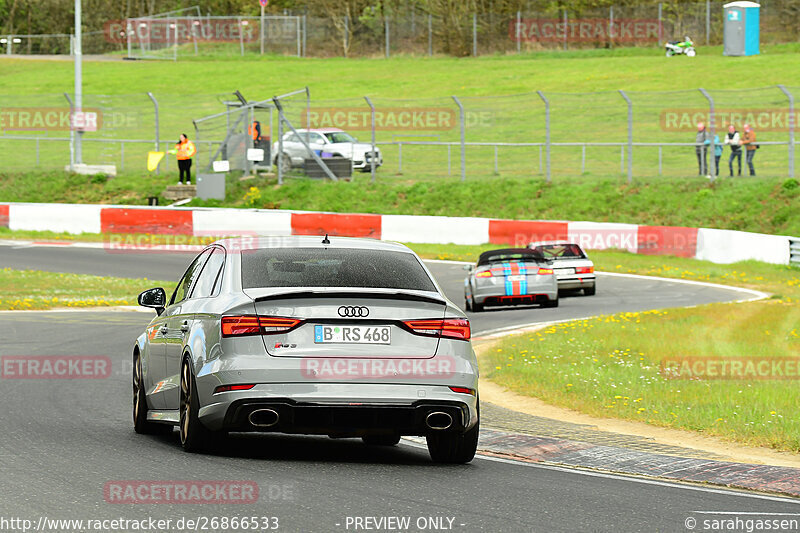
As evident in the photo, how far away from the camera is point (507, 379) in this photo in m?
14.0

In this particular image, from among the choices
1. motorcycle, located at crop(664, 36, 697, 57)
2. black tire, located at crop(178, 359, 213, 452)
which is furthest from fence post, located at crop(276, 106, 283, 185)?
black tire, located at crop(178, 359, 213, 452)

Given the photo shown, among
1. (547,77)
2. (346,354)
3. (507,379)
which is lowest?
(507,379)

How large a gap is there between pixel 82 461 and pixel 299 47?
226 feet

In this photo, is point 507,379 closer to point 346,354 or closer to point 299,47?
point 346,354

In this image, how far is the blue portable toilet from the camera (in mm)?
61594

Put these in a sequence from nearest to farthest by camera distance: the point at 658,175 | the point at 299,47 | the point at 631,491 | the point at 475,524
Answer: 1. the point at 475,524
2. the point at 631,491
3. the point at 658,175
4. the point at 299,47

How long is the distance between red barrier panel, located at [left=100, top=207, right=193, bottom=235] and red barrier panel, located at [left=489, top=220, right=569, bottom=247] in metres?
8.42

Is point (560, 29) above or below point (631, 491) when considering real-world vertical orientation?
above

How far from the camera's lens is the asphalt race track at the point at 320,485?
669 cm

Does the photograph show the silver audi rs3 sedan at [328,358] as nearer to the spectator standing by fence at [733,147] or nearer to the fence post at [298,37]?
the spectator standing by fence at [733,147]

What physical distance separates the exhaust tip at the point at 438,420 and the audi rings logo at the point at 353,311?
2.48 feet

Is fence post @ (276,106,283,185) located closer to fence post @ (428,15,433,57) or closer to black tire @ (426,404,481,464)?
black tire @ (426,404,481,464)

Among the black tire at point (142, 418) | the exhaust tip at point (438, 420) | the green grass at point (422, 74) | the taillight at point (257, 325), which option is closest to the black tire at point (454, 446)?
the exhaust tip at point (438, 420)

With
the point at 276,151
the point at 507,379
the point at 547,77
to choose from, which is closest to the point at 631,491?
the point at 507,379
